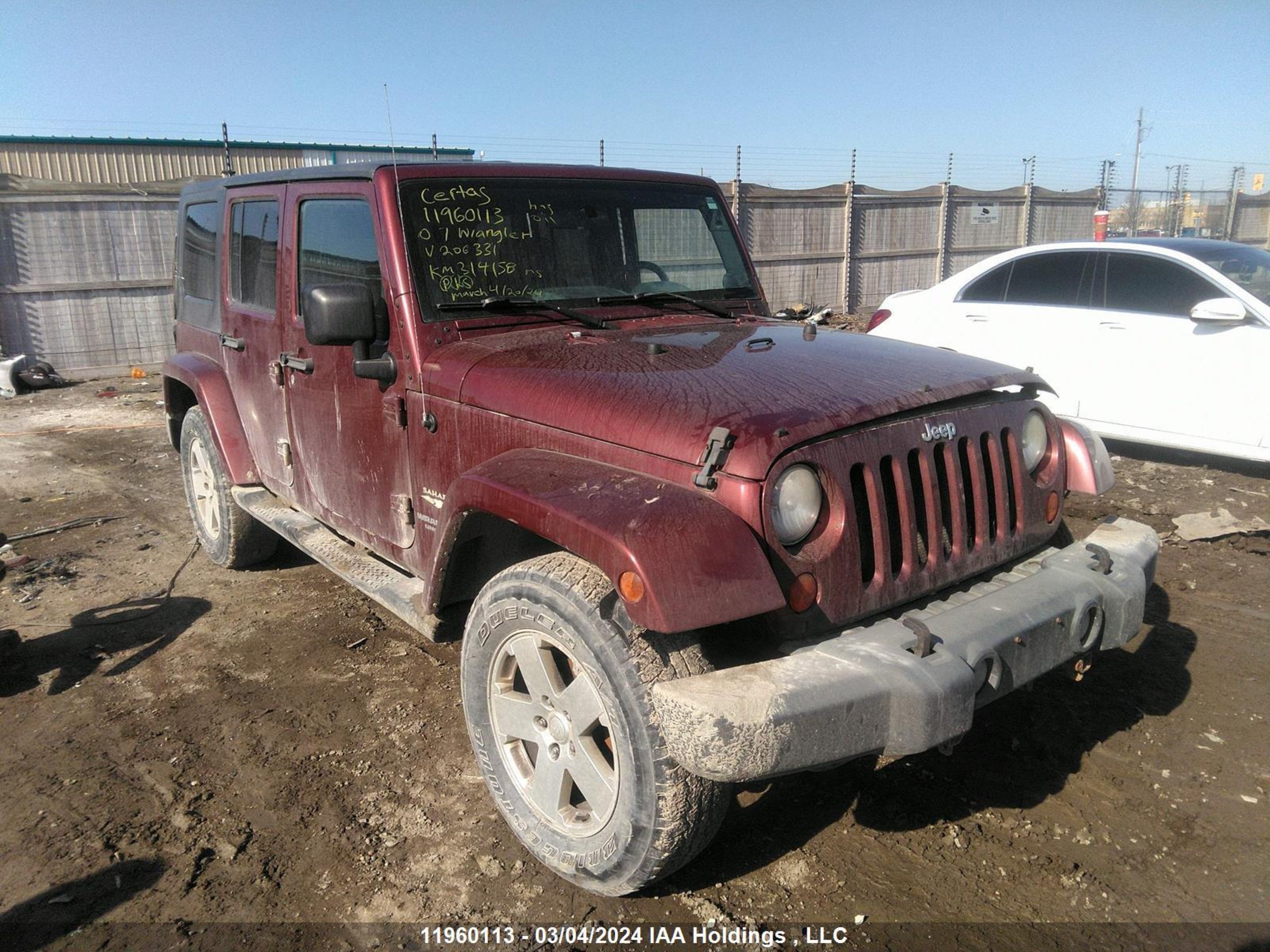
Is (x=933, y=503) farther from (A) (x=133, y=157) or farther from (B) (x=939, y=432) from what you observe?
(A) (x=133, y=157)

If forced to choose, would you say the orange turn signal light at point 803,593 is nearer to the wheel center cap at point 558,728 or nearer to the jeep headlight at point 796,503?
the jeep headlight at point 796,503

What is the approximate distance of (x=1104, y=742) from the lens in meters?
3.15

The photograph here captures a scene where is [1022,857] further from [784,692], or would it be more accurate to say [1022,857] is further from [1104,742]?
[784,692]

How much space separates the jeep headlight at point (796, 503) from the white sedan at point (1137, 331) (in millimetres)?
3818

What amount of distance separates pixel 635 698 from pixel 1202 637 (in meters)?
3.07

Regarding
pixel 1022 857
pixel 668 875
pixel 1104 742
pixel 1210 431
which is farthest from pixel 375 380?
pixel 1210 431

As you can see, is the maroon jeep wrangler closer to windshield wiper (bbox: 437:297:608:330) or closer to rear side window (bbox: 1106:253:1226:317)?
windshield wiper (bbox: 437:297:608:330)

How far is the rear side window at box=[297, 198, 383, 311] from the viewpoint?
3268 mm

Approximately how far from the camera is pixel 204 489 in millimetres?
5137

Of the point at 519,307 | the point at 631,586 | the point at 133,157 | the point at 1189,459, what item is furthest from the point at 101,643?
the point at 133,157

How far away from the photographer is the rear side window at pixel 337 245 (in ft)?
10.7

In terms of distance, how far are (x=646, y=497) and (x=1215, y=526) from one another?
4384 millimetres

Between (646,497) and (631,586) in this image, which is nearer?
(631,586)

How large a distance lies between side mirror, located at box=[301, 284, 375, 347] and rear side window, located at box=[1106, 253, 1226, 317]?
5.41m
